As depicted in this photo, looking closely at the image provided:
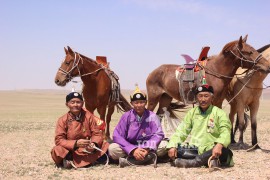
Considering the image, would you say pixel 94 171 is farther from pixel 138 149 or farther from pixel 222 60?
pixel 222 60

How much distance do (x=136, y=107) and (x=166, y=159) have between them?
3.70ft

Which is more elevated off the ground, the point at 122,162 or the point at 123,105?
the point at 123,105

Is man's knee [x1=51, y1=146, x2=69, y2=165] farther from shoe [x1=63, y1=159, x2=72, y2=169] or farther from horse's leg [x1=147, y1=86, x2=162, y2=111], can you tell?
horse's leg [x1=147, y1=86, x2=162, y2=111]

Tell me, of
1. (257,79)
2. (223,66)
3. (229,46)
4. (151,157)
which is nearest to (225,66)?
(223,66)

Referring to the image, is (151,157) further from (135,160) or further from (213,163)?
(213,163)

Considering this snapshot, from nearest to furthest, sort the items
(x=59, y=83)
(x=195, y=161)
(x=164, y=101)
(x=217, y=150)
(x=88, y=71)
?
1. (x=217, y=150)
2. (x=195, y=161)
3. (x=59, y=83)
4. (x=88, y=71)
5. (x=164, y=101)

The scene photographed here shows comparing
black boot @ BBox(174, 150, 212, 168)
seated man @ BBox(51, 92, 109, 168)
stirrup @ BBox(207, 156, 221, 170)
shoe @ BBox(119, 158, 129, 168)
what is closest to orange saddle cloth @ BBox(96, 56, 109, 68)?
seated man @ BBox(51, 92, 109, 168)

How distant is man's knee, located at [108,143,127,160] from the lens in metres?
6.34

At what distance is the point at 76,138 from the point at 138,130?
1.08 metres

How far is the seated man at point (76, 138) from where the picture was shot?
20.3ft

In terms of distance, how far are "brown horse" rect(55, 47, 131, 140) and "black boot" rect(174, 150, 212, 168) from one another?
3.21 metres

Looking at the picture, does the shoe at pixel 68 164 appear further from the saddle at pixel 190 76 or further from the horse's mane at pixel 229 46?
the horse's mane at pixel 229 46

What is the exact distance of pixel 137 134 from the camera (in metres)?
6.36

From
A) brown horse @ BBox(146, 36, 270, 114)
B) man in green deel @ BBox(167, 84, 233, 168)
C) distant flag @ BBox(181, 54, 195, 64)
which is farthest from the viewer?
distant flag @ BBox(181, 54, 195, 64)
